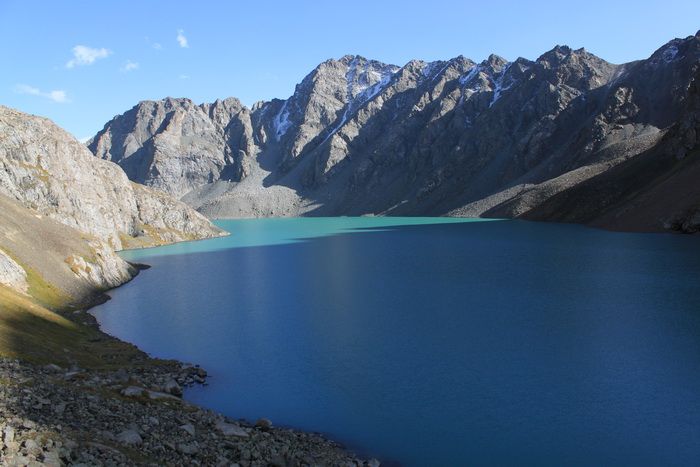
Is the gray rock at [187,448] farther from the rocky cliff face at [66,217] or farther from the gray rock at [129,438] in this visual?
the rocky cliff face at [66,217]

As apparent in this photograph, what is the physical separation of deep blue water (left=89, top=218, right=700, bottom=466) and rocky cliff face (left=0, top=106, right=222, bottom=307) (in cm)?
523

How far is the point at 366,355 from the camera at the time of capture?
33000mm

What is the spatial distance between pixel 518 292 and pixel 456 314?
11.2 meters

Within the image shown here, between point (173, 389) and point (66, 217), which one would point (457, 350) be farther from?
point (66, 217)

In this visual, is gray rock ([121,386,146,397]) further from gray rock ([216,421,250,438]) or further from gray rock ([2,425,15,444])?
gray rock ([2,425,15,444])

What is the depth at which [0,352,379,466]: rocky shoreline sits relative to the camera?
46.1 ft

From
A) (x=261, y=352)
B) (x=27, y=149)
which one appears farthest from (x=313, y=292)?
(x=27, y=149)

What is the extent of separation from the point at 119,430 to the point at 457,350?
21369 mm

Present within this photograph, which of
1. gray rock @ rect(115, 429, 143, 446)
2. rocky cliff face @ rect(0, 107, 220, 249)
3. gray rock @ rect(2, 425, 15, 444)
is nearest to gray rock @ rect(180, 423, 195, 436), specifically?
gray rock @ rect(115, 429, 143, 446)

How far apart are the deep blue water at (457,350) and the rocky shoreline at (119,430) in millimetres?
2476

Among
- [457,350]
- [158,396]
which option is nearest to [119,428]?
[158,396]

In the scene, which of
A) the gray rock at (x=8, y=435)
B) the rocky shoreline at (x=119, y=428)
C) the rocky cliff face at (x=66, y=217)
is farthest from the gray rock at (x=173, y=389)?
the rocky cliff face at (x=66, y=217)

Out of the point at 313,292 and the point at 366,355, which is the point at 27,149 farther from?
the point at 366,355

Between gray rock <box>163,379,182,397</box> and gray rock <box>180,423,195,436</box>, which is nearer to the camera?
gray rock <box>180,423,195,436</box>
